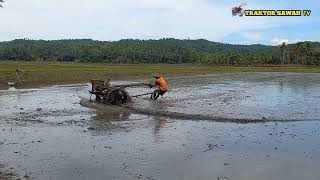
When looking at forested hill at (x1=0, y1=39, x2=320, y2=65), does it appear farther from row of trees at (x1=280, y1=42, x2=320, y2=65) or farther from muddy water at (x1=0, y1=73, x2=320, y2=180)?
muddy water at (x1=0, y1=73, x2=320, y2=180)

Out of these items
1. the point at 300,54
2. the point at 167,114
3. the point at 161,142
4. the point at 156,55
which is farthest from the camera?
the point at 156,55

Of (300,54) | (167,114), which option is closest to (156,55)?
(300,54)

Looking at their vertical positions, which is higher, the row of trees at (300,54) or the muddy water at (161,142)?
the row of trees at (300,54)

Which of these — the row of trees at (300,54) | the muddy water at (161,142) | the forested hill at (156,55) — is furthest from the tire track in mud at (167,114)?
the forested hill at (156,55)

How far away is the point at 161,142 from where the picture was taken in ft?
49.3

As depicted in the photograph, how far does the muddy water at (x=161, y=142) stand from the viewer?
11242 mm

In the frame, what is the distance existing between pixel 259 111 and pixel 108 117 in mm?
7775

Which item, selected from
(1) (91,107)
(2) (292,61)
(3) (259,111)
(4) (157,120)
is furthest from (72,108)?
(2) (292,61)

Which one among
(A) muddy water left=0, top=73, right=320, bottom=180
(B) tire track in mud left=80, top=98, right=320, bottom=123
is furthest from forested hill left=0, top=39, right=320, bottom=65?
(A) muddy water left=0, top=73, right=320, bottom=180

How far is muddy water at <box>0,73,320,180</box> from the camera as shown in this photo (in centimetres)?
1124

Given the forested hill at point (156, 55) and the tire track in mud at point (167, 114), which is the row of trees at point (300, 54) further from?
the tire track in mud at point (167, 114)

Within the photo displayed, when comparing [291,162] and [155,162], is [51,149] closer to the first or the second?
[155,162]

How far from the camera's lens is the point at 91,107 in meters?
25.6

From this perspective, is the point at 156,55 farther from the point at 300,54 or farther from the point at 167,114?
the point at 167,114
